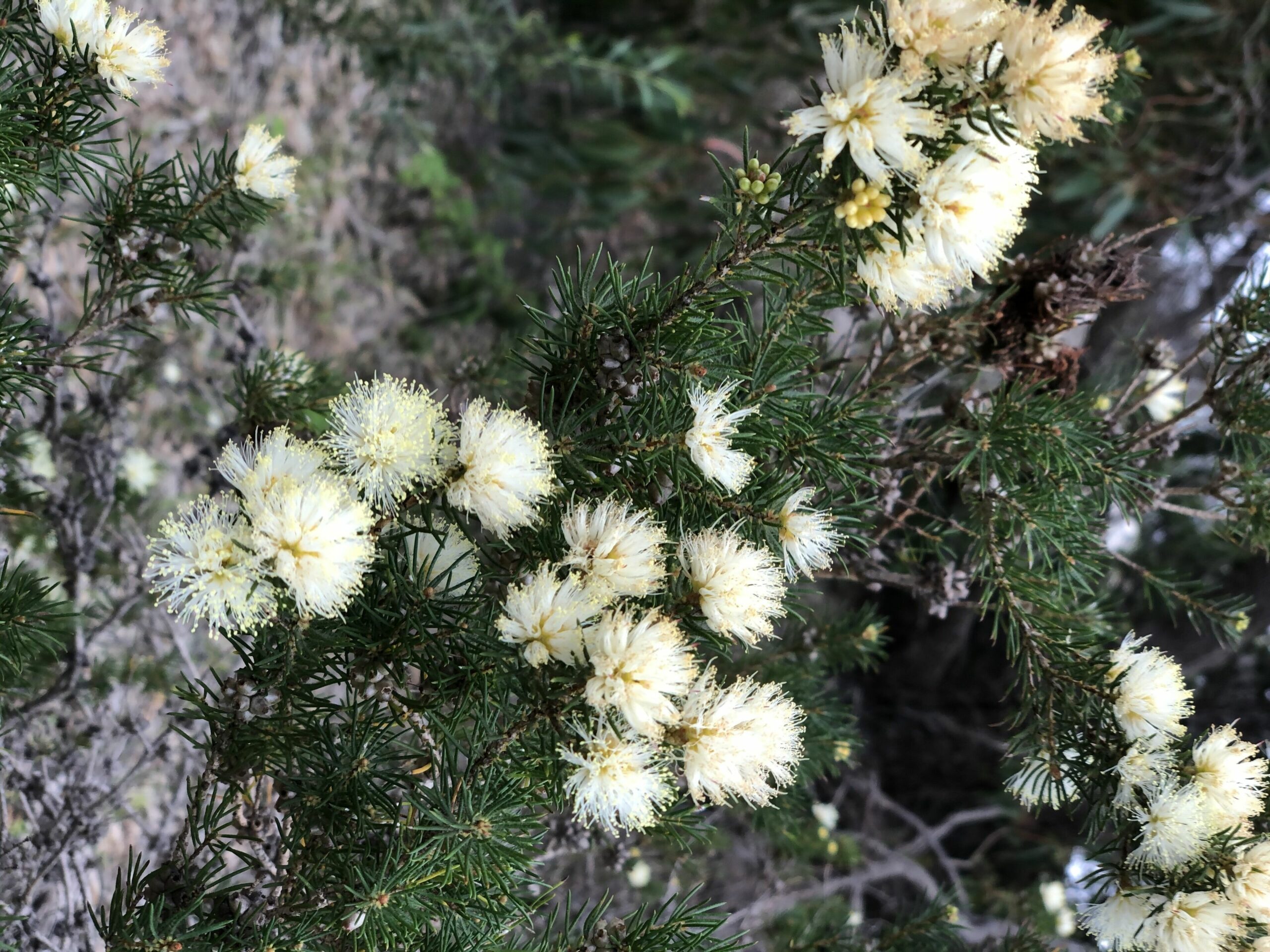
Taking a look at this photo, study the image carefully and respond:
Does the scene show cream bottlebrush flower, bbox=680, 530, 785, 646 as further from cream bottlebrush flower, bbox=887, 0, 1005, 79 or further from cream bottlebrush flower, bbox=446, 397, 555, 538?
cream bottlebrush flower, bbox=887, 0, 1005, 79

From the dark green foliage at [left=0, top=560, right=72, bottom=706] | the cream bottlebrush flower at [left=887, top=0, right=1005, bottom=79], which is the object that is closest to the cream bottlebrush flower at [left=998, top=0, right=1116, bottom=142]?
the cream bottlebrush flower at [left=887, top=0, right=1005, bottom=79]

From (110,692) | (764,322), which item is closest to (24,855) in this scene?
A: (110,692)

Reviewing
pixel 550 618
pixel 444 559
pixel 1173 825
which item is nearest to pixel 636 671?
pixel 550 618

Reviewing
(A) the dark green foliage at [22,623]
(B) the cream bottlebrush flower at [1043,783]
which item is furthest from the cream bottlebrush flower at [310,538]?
(B) the cream bottlebrush flower at [1043,783]

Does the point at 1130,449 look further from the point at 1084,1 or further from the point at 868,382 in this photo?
the point at 1084,1

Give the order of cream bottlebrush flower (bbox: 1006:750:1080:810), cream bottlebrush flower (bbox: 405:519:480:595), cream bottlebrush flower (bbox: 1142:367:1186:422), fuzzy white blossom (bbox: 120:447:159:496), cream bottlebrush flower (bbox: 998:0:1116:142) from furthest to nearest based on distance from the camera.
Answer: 1. fuzzy white blossom (bbox: 120:447:159:496)
2. cream bottlebrush flower (bbox: 1142:367:1186:422)
3. cream bottlebrush flower (bbox: 1006:750:1080:810)
4. cream bottlebrush flower (bbox: 405:519:480:595)
5. cream bottlebrush flower (bbox: 998:0:1116:142)

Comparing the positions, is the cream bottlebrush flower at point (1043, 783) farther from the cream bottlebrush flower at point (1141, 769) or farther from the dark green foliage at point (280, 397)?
the dark green foliage at point (280, 397)

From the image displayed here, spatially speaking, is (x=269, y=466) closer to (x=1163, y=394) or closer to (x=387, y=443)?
(x=387, y=443)
